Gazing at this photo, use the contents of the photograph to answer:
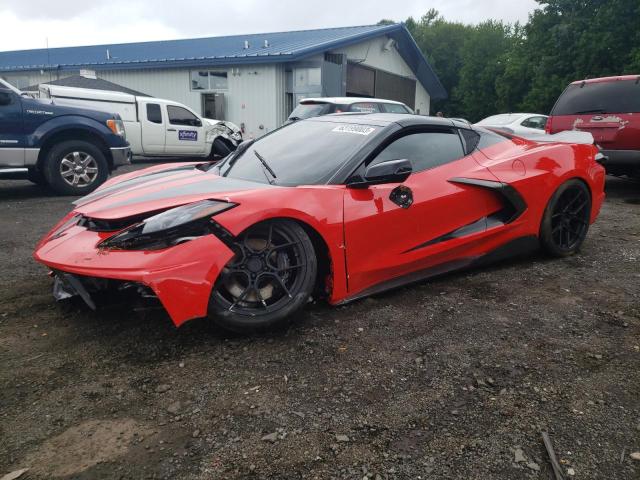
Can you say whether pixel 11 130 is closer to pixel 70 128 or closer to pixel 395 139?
pixel 70 128

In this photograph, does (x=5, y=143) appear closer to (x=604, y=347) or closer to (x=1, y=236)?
(x=1, y=236)

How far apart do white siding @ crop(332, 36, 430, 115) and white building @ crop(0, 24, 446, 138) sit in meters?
0.04

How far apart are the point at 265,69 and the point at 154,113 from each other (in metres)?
6.24

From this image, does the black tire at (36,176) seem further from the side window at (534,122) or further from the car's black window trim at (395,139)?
the side window at (534,122)

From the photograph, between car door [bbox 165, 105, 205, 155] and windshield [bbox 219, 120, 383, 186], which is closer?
windshield [bbox 219, 120, 383, 186]

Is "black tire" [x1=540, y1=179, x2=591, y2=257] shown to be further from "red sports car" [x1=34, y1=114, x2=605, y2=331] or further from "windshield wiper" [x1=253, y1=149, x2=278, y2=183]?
"windshield wiper" [x1=253, y1=149, x2=278, y2=183]

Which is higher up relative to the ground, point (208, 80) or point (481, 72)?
point (481, 72)

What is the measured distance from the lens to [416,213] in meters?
3.20

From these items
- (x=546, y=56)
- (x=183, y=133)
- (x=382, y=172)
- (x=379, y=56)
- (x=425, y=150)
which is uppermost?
(x=546, y=56)

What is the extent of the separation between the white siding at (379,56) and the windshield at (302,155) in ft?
51.5

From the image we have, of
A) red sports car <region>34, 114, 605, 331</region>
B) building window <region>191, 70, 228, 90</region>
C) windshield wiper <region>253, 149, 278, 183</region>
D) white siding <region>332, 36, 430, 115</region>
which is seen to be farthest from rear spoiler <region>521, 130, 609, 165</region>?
building window <region>191, 70, 228, 90</region>

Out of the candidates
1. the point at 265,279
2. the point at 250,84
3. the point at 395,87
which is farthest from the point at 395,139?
the point at 395,87

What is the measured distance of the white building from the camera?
682 inches

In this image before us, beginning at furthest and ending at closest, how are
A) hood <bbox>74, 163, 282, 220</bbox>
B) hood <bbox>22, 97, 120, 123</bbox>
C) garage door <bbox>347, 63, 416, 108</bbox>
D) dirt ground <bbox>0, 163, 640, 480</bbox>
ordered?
garage door <bbox>347, 63, 416, 108</bbox> → hood <bbox>22, 97, 120, 123</bbox> → hood <bbox>74, 163, 282, 220</bbox> → dirt ground <bbox>0, 163, 640, 480</bbox>
